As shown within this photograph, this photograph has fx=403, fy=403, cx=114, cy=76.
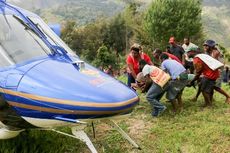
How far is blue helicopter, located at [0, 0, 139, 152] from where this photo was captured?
4887 millimetres

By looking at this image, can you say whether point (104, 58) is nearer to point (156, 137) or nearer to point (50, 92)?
point (156, 137)

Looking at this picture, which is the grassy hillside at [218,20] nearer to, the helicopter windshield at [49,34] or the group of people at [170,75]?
the group of people at [170,75]

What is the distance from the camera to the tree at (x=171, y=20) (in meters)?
38.6

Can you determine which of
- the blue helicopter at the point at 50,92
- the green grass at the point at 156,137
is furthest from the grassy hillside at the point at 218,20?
the blue helicopter at the point at 50,92

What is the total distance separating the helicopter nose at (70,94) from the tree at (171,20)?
33556 millimetres

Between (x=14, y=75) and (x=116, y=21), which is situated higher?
(x=14, y=75)

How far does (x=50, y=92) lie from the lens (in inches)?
193

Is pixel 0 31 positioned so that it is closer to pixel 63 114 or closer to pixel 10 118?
pixel 10 118

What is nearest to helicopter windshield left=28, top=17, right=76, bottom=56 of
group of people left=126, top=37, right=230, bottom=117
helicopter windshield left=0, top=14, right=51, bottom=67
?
A: helicopter windshield left=0, top=14, right=51, bottom=67

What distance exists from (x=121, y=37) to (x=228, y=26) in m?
105

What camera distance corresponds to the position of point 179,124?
7.98m

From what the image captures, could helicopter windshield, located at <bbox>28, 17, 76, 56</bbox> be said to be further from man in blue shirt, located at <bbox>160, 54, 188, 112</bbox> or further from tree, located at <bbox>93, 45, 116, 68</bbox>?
tree, located at <bbox>93, 45, 116, 68</bbox>

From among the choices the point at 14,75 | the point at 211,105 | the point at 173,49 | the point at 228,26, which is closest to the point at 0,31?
the point at 14,75

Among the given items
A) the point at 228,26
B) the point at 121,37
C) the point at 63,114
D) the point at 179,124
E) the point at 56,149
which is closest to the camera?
the point at 63,114
